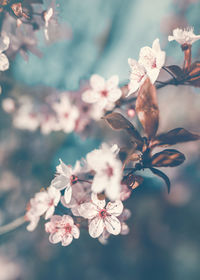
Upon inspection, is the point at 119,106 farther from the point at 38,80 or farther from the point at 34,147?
the point at 34,147

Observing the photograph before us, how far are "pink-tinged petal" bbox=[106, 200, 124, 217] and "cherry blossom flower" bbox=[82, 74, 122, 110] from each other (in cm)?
38

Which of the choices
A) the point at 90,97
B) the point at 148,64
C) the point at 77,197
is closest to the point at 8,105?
the point at 90,97

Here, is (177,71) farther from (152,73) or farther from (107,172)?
(107,172)

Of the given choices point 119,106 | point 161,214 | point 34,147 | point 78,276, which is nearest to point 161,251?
point 161,214

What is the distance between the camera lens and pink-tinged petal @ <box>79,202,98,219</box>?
57 centimetres

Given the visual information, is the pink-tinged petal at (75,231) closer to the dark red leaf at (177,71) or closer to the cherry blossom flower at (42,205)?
the cherry blossom flower at (42,205)

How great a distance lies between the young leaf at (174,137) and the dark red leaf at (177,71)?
0.51 ft

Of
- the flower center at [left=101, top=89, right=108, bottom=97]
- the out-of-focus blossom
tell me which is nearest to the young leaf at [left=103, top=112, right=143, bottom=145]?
the flower center at [left=101, top=89, right=108, bottom=97]

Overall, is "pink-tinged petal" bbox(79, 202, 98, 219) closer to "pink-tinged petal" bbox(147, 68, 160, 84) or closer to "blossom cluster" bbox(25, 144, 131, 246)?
"blossom cluster" bbox(25, 144, 131, 246)

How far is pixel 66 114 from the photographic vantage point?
1.36 metres

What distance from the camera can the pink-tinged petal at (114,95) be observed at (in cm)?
79

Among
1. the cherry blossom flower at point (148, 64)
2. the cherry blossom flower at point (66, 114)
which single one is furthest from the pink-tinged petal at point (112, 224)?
the cherry blossom flower at point (66, 114)

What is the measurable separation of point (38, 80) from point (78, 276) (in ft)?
8.19

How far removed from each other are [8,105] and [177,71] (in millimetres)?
1275
